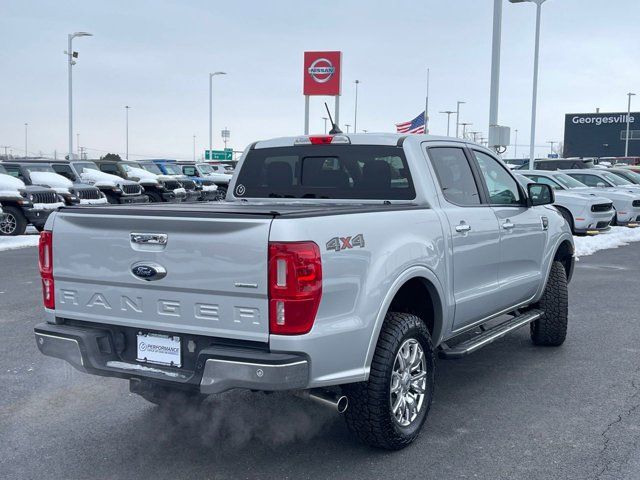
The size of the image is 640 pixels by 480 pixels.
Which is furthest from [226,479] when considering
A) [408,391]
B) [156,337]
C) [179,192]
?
[179,192]

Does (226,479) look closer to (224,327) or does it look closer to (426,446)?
(224,327)

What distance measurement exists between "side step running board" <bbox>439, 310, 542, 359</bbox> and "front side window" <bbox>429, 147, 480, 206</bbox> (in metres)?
1.00

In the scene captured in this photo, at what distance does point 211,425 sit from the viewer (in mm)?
4805

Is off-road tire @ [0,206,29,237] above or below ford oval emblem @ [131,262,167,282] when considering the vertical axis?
below

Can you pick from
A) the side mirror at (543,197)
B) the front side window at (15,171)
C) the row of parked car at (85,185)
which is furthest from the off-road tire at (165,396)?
the front side window at (15,171)

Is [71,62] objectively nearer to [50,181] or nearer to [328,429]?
[50,181]

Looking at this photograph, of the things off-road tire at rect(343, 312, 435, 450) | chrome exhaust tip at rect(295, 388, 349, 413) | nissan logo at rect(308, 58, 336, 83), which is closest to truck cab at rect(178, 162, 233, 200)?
nissan logo at rect(308, 58, 336, 83)

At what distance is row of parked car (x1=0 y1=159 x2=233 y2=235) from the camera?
1711 cm

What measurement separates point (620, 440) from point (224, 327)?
8.53 ft

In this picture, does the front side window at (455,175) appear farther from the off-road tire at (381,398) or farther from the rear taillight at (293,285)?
the rear taillight at (293,285)

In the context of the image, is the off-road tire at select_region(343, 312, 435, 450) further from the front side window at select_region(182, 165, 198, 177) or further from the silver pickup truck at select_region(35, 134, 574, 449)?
the front side window at select_region(182, 165, 198, 177)

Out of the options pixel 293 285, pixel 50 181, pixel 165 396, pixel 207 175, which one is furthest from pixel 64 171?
pixel 293 285

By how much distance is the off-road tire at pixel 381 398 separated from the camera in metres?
4.10

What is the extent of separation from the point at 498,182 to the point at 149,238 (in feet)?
10.8
